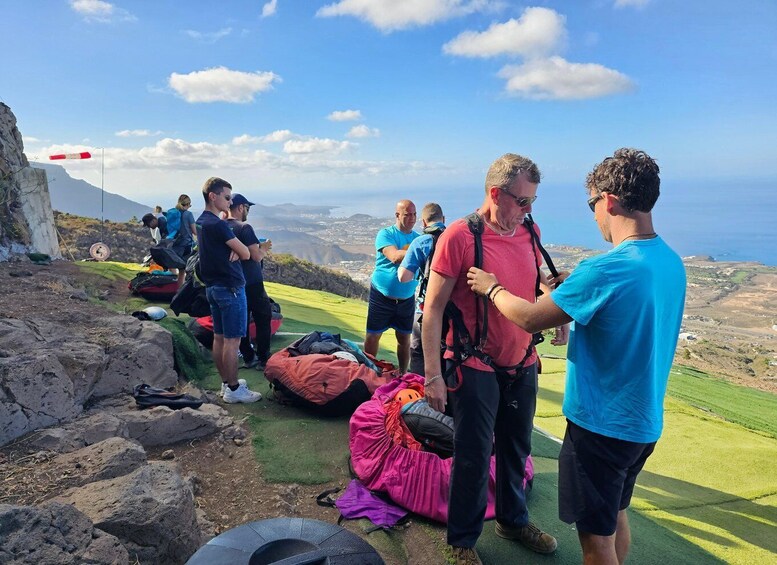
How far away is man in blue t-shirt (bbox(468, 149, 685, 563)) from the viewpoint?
180 centimetres

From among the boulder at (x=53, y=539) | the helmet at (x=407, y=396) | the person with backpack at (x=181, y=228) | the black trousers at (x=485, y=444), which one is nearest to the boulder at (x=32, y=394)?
the boulder at (x=53, y=539)

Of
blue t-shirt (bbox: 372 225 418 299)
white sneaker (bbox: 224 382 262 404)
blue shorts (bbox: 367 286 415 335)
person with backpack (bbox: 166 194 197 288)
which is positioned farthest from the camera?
person with backpack (bbox: 166 194 197 288)

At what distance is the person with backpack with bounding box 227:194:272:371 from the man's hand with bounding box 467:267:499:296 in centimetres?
312

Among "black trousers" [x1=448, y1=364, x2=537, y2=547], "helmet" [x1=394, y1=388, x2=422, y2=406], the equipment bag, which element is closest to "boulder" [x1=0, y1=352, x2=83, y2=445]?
the equipment bag

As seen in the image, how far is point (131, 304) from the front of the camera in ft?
25.6

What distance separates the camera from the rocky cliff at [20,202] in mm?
10898

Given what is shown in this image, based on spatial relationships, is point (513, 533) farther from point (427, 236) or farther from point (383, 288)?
point (383, 288)

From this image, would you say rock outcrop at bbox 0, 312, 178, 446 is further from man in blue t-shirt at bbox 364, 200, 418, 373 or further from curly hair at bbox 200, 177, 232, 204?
man in blue t-shirt at bbox 364, 200, 418, 373

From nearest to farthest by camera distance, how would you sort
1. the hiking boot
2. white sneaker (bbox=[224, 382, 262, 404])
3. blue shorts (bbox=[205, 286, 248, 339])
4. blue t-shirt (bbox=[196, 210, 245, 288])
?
the hiking boot
blue t-shirt (bbox=[196, 210, 245, 288])
blue shorts (bbox=[205, 286, 248, 339])
white sneaker (bbox=[224, 382, 262, 404])

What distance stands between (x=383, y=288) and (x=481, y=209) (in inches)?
95.6

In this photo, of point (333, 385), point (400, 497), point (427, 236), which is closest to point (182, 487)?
point (400, 497)

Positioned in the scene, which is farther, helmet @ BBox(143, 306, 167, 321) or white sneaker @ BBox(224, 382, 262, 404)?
helmet @ BBox(143, 306, 167, 321)

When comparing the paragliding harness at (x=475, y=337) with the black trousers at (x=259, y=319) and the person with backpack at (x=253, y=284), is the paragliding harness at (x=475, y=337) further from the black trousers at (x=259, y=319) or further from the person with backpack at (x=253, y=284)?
the black trousers at (x=259, y=319)

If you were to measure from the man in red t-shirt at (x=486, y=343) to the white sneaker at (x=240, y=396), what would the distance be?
107 inches
